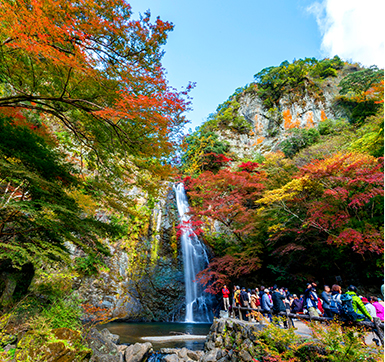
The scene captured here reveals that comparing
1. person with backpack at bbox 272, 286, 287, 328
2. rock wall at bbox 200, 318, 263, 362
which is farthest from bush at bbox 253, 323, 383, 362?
person with backpack at bbox 272, 286, 287, 328

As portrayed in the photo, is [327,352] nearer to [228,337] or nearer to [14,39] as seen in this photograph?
[228,337]

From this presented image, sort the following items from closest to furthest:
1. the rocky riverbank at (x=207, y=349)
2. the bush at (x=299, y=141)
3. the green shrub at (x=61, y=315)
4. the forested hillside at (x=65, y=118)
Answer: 1. the forested hillside at (x=65, y=118)
2. the green shrub at (x=61, y=315)
3. the rocky riverbank at (x=207, y=349)
4. the bush at (x=299, y=141)

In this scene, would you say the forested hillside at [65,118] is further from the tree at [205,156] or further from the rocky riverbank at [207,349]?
the tree at [205,156]

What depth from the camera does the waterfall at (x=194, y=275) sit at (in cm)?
1222

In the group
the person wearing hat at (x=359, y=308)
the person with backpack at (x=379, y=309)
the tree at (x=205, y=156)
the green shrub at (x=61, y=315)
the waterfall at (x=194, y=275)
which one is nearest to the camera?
the person wearing hat at (x=359, y=308)

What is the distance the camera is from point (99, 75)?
14.0 ft

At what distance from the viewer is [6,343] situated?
355 cm

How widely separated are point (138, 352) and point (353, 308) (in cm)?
612

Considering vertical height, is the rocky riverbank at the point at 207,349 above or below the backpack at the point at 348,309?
below

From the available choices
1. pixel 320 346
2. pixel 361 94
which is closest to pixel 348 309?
pixel 320 346

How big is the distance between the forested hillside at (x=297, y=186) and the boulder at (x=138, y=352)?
4.65m

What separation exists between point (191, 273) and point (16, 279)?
10464 millimetres

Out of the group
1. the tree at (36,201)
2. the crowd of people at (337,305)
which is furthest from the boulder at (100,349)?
the crowd of people at (337,305)

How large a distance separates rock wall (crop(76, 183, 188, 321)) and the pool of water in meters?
0.75
